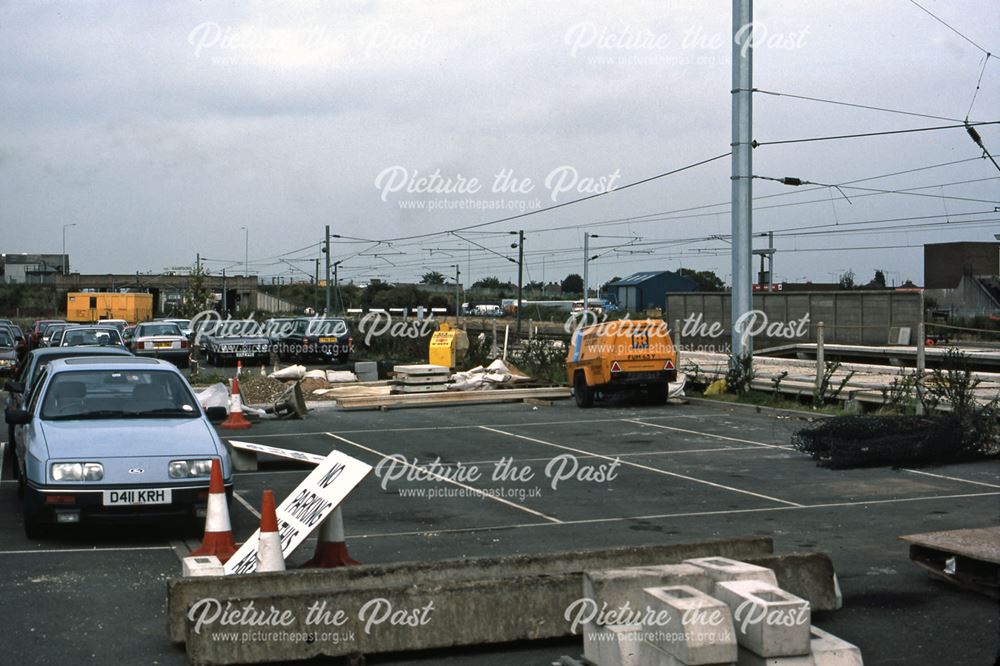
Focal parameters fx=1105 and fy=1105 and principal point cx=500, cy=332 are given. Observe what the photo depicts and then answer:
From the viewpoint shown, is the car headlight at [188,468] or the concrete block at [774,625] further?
the car headlight at [188,468]

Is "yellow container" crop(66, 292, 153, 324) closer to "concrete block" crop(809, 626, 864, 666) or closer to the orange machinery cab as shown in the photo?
the orange machinery cab

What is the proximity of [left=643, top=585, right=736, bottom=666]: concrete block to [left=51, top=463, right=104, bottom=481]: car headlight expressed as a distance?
18.6 feet

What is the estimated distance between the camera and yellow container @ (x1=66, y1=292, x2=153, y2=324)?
2457 inches

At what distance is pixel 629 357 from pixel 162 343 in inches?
879

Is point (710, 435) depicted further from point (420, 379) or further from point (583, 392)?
point (420, 379)

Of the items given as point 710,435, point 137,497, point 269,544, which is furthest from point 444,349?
point 269,544

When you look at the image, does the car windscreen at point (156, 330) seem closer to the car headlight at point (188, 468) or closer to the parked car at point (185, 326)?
the parked car at point (185, 326)

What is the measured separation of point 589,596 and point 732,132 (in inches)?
775

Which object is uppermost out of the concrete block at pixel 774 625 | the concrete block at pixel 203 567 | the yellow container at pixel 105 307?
the yellow container at pixel 105 307

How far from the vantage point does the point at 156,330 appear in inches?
1609

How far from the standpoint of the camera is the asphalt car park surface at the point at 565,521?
6789mm

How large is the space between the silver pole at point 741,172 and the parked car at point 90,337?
671 inches

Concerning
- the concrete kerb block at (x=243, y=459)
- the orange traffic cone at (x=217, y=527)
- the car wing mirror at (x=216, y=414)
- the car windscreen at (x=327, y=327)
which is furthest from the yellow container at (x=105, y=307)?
the orange traffic cone at (x=217, y=527)

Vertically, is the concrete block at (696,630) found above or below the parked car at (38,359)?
below
